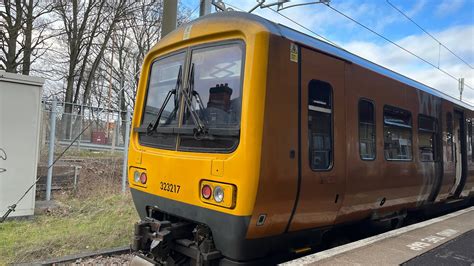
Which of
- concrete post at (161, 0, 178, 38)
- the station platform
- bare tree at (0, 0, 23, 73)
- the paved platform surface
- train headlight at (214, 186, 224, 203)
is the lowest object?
the paved platform surface

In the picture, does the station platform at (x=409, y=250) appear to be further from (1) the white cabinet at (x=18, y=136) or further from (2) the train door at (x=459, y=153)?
(1) the white cabinet at (x=18, y=136)

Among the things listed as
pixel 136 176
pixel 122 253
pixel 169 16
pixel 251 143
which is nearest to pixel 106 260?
pixel 122 253

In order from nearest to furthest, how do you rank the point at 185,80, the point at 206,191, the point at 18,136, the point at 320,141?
the point at 206,191 < the point at 320,141 < the point at 185,80 < the point at 18,136

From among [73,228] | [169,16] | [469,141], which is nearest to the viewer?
[73,228]

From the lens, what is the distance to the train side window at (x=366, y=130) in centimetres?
511

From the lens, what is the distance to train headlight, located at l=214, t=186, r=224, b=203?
12.6 ft

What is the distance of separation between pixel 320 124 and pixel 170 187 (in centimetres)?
176

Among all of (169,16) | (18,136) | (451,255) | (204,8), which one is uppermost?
(204,8)

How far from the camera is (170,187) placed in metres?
4.41

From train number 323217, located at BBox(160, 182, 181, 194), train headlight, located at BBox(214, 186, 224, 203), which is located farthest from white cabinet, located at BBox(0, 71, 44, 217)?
train headlight, located at BBox(214, 186, 224, 203)

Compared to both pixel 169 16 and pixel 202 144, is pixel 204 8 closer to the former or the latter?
pixel 169 16

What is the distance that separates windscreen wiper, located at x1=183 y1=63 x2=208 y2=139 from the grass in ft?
9.64

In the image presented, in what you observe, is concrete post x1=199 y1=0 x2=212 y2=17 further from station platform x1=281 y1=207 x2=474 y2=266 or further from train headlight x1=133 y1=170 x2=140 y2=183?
station platform x1=281 y1=207 x2=474 y2=266

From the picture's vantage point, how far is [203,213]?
402 centimetres
